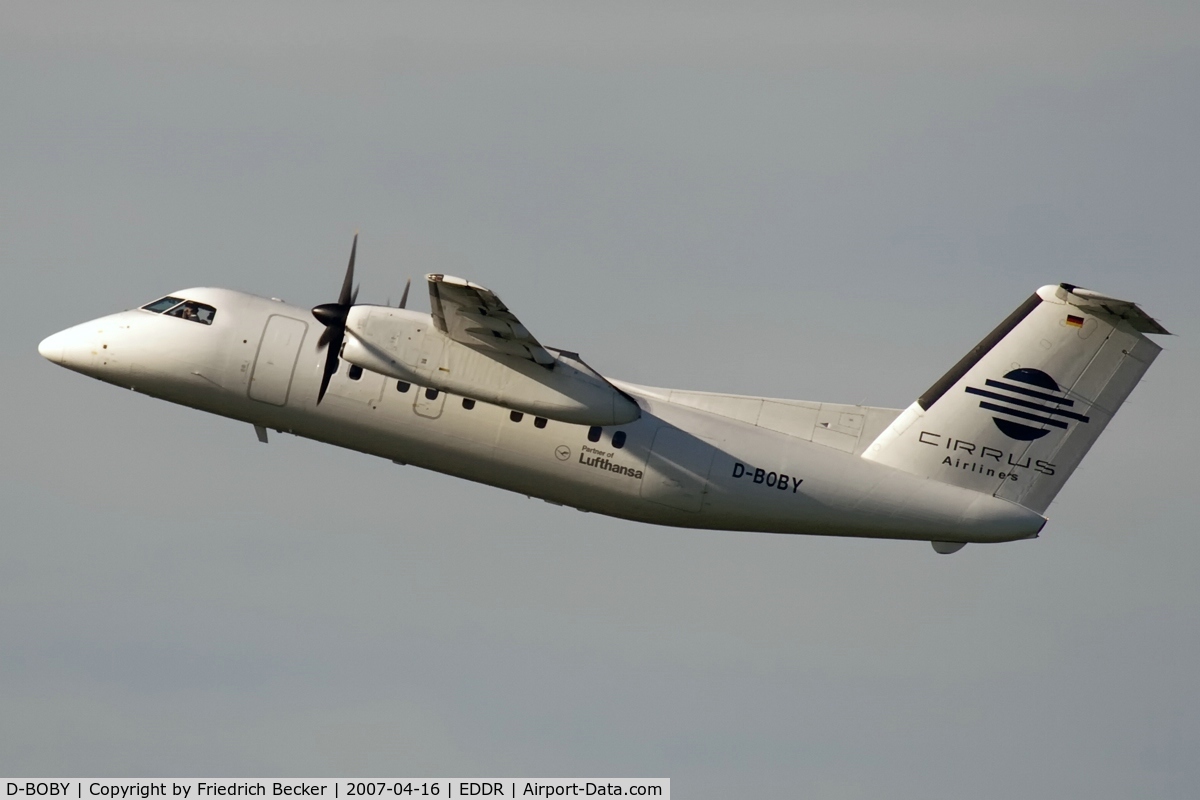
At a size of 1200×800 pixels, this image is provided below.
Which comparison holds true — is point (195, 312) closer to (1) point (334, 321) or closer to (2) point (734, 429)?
(1) point (334, 321)

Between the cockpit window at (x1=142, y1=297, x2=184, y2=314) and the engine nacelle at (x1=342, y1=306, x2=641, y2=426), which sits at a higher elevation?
the cockpit window at (x1=142, y1=297, x2=184, y2=314)

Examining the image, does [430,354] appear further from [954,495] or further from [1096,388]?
[1096,388]

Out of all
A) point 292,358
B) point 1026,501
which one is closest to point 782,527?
point 1026,501

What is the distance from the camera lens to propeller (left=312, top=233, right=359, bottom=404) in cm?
2755

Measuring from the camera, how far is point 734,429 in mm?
28438

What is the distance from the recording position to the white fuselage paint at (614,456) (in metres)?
28.0

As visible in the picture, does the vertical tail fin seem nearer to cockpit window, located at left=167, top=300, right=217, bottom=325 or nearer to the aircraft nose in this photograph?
cockpit window, located at left=167, top=300, right=217, bottom=325

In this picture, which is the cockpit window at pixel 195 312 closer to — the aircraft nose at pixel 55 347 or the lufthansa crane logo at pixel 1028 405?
the aircraft nose at pixel 55 347

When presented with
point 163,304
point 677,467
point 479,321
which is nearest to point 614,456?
point 677,467

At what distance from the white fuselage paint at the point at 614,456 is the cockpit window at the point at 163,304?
89 centimetres

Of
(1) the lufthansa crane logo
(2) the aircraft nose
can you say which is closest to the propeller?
(2) the aircraft nose

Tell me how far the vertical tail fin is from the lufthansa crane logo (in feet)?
0.05

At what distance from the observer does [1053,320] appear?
92.1ft

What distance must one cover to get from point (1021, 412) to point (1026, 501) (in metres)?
1.37
